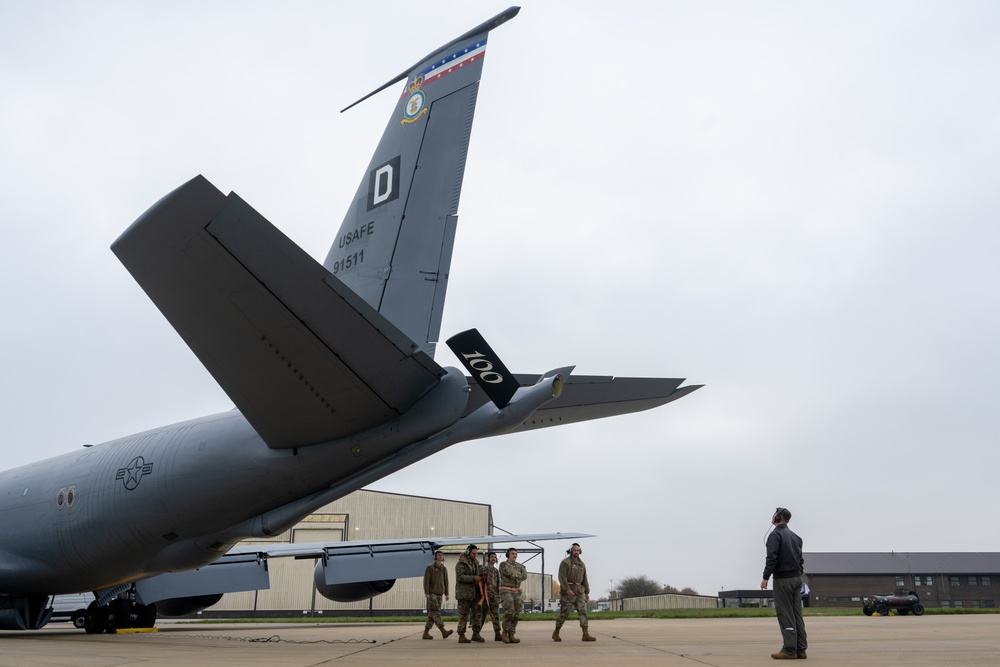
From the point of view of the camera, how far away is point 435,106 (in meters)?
10.0

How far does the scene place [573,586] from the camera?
1051 centimetres

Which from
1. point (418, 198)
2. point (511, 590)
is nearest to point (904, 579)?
point (511, 590)

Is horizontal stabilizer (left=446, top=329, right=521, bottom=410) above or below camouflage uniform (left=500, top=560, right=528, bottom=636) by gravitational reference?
above

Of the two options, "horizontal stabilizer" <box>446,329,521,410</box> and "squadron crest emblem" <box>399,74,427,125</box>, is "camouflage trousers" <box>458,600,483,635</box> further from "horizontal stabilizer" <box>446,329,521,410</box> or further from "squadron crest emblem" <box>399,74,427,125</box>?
"squadron crest emblem" <box>399,74,427,125</box>

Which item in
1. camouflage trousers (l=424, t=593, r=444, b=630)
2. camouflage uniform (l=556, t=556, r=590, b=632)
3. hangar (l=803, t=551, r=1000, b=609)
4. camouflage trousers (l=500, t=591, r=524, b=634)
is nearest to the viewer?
camouflage trousers (l=500, t=591, r=524, b=634)

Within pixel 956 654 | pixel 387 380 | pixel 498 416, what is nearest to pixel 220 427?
pixel 387 380

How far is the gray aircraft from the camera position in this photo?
22.2 feet

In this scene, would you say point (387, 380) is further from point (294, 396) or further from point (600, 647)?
point (600, 647)

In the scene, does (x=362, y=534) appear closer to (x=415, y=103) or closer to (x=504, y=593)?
(x=504, y=593)

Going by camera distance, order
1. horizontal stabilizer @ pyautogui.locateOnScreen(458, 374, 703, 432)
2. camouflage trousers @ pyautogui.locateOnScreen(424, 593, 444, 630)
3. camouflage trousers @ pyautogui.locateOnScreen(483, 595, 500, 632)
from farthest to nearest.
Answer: camouflage trousers @ pyautogui.locateOnScreen(424, 593, 444, 630) → camouflage trousers @ pyautogui.locateOnScreen(483, 595, 500, 632) → horizontal stabilizer @ pyautogui.locateOnScreen(458, 374, 703, 432)

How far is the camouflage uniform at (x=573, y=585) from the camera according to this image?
10438 mm

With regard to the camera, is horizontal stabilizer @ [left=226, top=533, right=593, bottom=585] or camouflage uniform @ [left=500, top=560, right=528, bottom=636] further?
horizontal stabilizer @ [left=226, top=533, right=593, bottom=585]

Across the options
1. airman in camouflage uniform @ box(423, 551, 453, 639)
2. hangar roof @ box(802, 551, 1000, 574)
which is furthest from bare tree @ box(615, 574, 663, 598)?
airman in camouflage uniform @ box(423, 551, 453, 639)

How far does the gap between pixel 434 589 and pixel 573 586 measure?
2.48 meters
